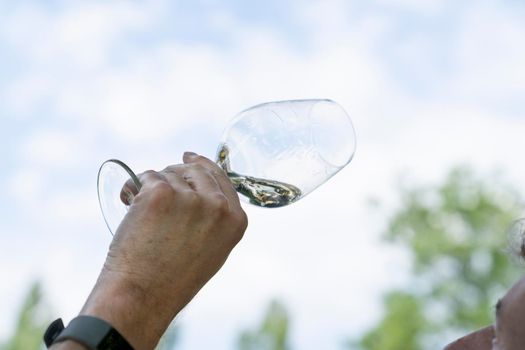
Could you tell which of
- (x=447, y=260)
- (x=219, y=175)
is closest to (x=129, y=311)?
(x=219, y=175)

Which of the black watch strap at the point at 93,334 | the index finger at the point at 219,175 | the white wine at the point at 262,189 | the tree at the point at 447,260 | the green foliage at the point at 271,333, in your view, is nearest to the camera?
the black watch strap at the point at 93,334

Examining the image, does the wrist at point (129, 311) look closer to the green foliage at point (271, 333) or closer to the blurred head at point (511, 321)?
the blurred head at point (511, 321)

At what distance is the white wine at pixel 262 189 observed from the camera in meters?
2.06

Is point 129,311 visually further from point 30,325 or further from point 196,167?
point 30,325

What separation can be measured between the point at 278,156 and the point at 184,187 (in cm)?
46

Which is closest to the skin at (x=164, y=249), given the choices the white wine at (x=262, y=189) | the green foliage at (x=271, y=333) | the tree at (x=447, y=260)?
the white wine at (x=262, y=189)

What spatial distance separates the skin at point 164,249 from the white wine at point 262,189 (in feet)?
1.17

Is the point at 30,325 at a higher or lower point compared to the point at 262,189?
lower

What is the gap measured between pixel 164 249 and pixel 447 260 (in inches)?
955

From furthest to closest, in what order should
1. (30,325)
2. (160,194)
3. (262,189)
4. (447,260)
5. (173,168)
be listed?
(30,325)
(447,260)
(262,189)
(173,168)
(160,194)

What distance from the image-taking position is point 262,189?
2068 mm

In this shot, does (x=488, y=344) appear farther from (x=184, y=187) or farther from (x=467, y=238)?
(x=467, y=238)

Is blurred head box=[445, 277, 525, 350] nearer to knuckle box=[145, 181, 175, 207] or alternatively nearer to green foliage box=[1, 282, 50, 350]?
knuckle box=[145, 181, 175, 207]

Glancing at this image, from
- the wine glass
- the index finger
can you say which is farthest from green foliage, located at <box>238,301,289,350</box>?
the index finger
